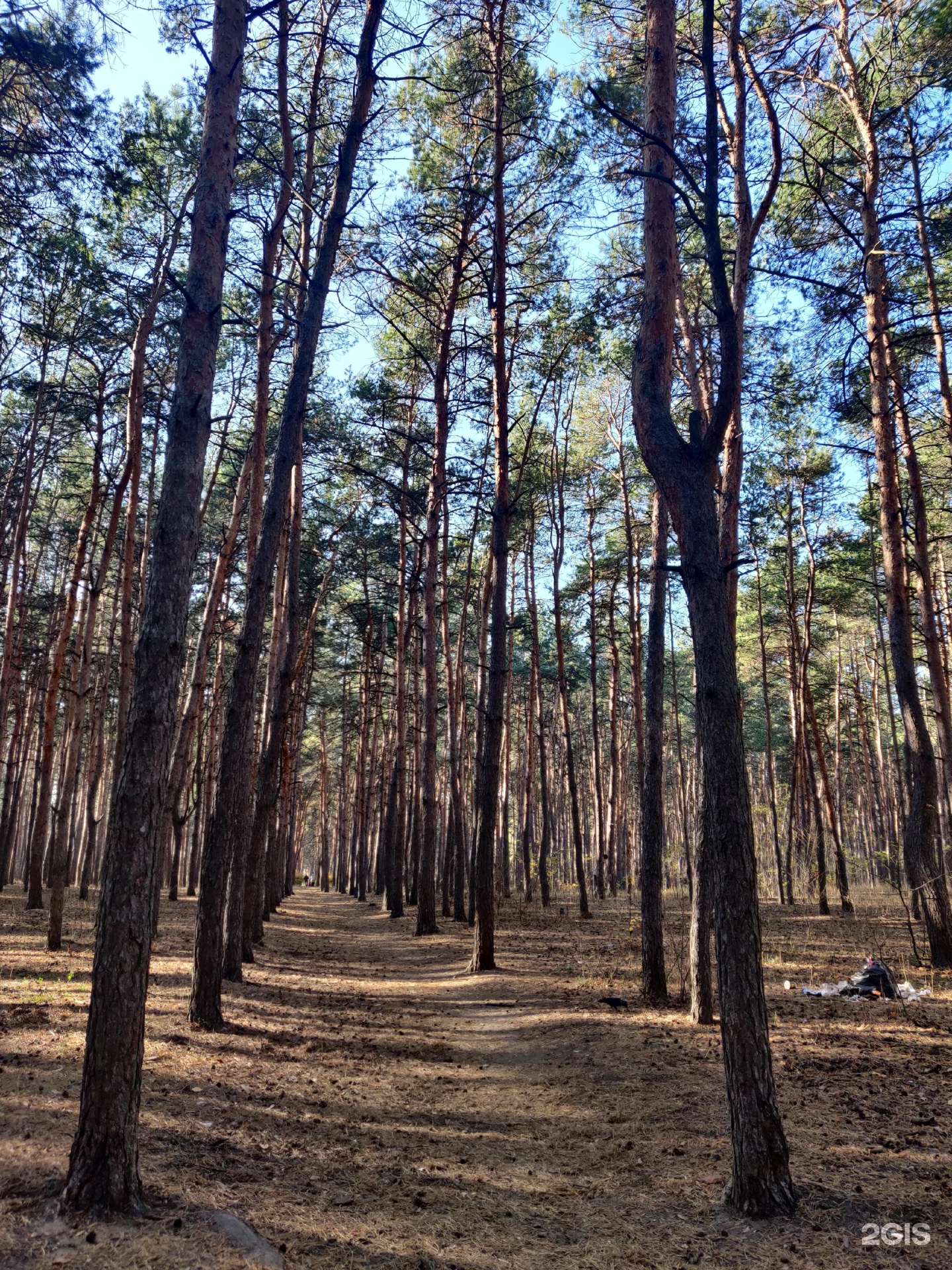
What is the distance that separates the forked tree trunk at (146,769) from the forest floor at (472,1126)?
0.29 meters

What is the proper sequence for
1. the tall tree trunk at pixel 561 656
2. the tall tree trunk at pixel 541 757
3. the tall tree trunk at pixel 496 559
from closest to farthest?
the tall tree trunk at pixel 496 559 < the tall tree trunk at pixel 561 656 < the tall tree trunk at pixel 541 757

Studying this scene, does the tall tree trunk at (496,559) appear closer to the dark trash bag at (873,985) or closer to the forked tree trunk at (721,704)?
the dark trash bag at (873,985)

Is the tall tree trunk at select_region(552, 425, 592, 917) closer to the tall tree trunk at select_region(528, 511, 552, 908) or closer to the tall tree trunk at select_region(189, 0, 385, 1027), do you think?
the tall tree trunk at select_region(528, 511, 552, 908)

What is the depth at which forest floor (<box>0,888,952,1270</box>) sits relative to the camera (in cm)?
365

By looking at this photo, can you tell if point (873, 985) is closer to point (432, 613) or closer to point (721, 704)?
point (721, 704)

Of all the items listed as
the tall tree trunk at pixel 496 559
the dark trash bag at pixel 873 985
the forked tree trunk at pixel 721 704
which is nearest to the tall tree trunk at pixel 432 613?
the tall tree trunk at pixel 496 559

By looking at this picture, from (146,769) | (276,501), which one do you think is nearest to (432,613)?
(276,501)

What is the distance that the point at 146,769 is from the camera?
12.8 ft

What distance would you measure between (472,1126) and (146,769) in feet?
12.4

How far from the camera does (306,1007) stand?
9.05 m

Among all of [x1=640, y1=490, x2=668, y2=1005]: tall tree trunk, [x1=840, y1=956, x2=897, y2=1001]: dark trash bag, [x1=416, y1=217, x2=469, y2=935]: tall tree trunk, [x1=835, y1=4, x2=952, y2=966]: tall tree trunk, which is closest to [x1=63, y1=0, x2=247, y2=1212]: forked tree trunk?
[x1=640, y1=490, x2=668, y2=1005]: tall tree trunk

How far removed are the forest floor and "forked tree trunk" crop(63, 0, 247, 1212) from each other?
0.29m

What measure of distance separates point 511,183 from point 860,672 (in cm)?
3251

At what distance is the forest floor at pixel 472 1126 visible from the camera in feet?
12.0
